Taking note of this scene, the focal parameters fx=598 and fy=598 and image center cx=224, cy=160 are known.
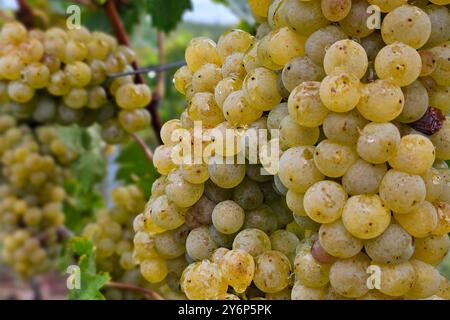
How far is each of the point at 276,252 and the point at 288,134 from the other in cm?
13

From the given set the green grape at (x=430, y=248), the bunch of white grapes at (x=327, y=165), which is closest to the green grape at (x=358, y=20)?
the bunch of white grapes at (x=327, y=165)

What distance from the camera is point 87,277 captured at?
89cm

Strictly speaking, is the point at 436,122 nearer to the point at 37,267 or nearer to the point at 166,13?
the point at 166,13

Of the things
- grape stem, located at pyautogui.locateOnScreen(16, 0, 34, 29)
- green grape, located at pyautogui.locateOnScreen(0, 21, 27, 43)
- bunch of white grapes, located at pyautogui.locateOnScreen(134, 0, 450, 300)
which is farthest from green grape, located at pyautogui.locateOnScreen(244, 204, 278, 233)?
grape stem, located at pyautogui.locateOnScreen(16, 0, 34, 29)

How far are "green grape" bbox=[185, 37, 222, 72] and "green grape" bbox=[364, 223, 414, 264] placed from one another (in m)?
0.29

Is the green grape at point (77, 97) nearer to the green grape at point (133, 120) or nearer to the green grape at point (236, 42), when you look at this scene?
the green grape at point (133, 120)

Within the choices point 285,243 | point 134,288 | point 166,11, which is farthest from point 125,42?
point 285,243

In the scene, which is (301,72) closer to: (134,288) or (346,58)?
(346,58)

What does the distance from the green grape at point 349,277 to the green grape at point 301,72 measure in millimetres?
175

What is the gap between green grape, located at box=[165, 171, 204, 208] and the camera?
0.64 meters

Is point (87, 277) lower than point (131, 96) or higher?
lower

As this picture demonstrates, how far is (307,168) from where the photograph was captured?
0.55m

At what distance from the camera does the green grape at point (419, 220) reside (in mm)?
543

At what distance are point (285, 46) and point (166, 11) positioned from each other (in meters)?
0.70
